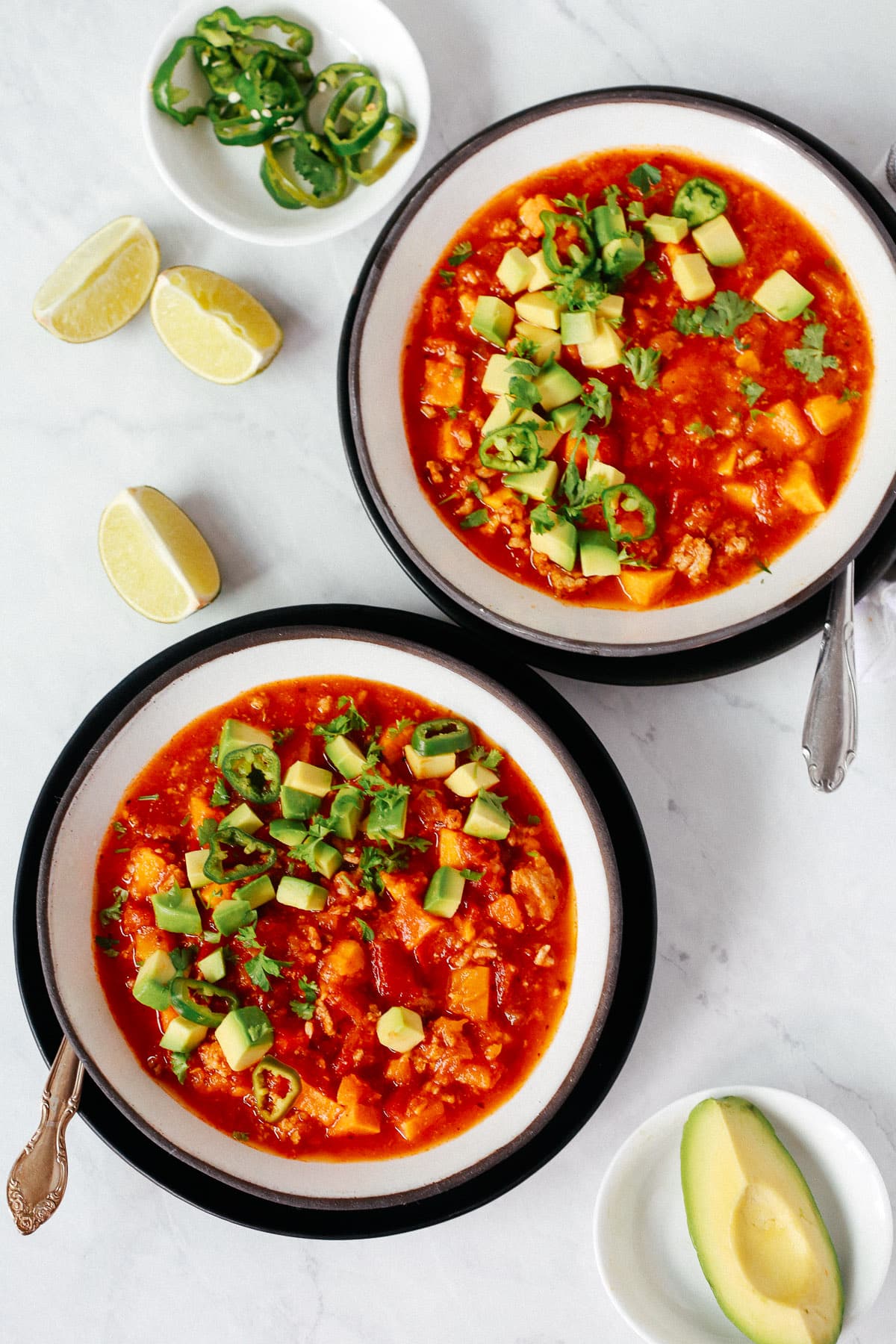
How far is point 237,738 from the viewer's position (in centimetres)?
351

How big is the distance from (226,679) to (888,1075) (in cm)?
301

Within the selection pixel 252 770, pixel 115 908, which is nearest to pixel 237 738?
pixel 252 770

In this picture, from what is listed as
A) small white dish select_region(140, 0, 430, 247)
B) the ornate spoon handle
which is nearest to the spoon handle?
small white dish select_region(140, 0, 430, 247)

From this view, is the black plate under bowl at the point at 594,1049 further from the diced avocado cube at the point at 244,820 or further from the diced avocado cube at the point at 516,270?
the diced avocado cube at the point at 516,270

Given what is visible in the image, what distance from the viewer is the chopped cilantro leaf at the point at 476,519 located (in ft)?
11.7

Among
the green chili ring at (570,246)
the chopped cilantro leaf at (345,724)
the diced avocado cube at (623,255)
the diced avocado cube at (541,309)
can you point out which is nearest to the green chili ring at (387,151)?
the green chili ring at (570,246)

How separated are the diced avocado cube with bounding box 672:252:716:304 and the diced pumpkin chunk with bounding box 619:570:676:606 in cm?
Result: 98

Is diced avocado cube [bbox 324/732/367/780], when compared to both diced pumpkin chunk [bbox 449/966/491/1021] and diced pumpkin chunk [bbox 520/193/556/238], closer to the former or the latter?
diced pumpkin chunk [bbox 449/966/491/1021]

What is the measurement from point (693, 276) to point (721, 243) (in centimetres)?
18

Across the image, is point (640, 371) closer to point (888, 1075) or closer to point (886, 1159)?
point (888, 1075)

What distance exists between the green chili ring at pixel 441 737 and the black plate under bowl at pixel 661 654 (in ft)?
1.06

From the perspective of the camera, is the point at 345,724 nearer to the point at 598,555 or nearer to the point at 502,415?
the point at 598,555

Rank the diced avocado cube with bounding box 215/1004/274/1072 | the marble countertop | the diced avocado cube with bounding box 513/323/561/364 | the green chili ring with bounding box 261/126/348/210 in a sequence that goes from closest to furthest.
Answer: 1. the diced avocado cube with bounding box 215/1004/274/1072
2. the diced avocado cube with bounding box 513/323/561/364
3. the green chili ring with bounding box 261/126/348/210
4. the marble countertop

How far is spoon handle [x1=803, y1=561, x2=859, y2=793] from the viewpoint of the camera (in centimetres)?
345
